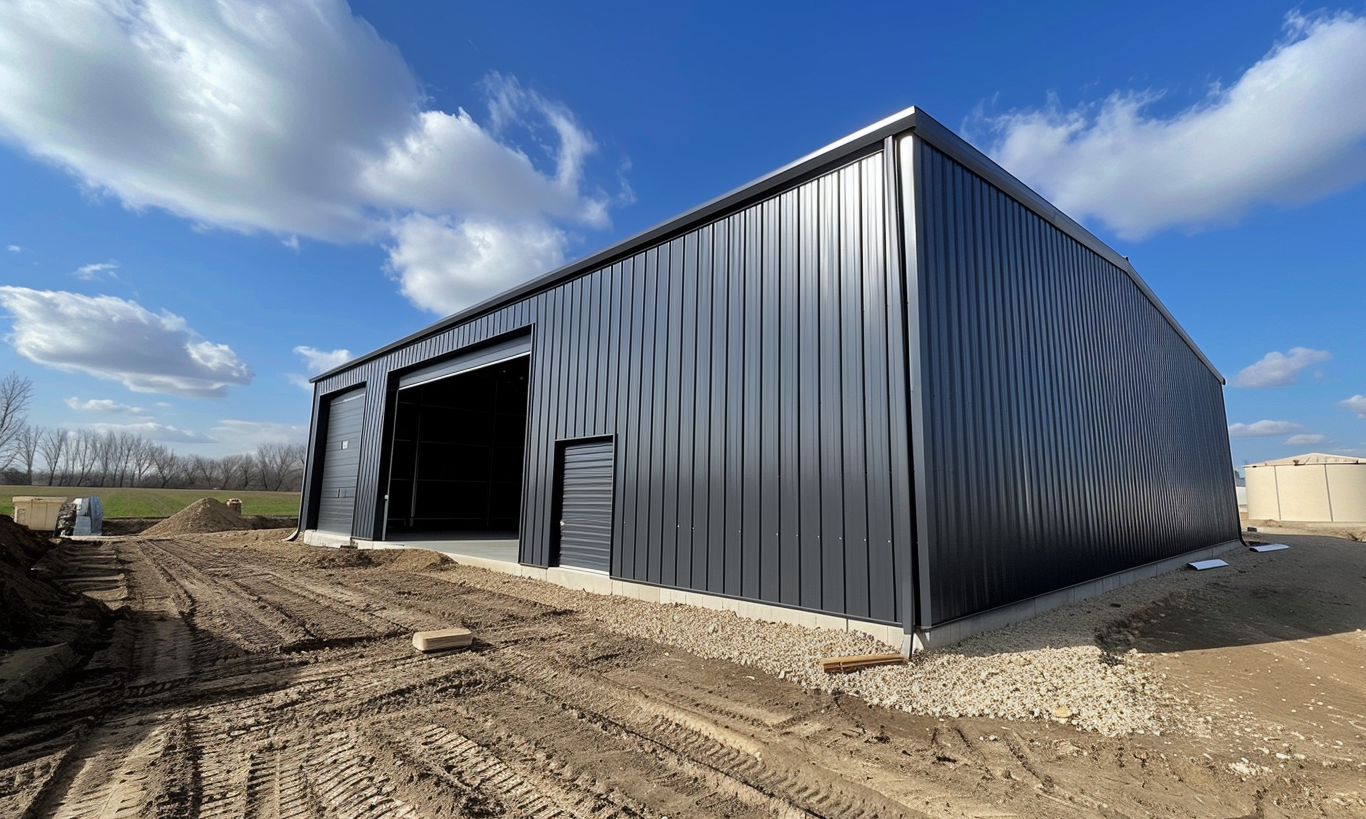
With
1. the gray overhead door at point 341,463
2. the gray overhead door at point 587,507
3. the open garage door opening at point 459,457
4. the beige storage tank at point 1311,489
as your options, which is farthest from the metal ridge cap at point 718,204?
the beige storage tank at point 1311,489

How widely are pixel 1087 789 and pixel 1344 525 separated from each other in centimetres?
3711

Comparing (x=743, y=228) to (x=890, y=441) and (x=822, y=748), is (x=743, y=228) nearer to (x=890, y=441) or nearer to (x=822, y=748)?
(x=890, y=441)

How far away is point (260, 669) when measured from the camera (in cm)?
594

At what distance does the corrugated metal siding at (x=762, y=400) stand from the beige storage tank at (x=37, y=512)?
26.6 metres

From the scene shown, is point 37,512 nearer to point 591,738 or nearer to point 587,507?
point 587,507

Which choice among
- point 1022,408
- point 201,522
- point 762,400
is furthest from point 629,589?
point 201,522

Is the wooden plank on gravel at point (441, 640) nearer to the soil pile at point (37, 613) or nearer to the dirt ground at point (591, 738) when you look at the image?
the dirt ground at point (591, 738)

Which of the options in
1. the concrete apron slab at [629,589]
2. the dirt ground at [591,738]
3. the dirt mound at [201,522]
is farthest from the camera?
the dirt mound at [201,522]

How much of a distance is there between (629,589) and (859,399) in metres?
5.30

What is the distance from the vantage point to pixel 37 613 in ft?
24.3

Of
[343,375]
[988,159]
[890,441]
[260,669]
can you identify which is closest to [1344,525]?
[988,159]

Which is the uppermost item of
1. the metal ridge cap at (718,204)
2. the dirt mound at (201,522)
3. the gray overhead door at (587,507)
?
the metal ridge cap at (718,204)

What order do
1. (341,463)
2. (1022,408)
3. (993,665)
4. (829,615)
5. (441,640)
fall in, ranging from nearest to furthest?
(993,665), (441,640), (829,615), (1022,408), (341,463)

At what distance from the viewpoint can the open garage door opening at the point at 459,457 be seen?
21516 mm
